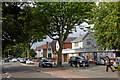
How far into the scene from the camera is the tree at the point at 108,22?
55.6 feet

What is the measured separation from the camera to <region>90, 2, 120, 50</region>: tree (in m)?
17.0

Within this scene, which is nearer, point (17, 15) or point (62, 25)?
point (17, 15)

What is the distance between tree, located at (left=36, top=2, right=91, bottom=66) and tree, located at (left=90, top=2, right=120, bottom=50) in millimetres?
8653

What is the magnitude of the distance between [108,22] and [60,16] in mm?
14268

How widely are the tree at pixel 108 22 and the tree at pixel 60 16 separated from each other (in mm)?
8653

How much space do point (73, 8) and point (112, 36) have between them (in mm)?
11741

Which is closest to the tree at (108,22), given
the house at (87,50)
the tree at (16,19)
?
the tree at (16,19)

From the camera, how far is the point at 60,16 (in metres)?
30.9

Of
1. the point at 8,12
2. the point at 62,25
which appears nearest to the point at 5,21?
the point at 8,12

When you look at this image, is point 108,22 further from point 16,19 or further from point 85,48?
point 85,48

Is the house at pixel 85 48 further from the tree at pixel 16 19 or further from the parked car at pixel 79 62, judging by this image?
the tree at pixel 16 19

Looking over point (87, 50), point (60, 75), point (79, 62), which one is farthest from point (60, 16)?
point (87, 50)

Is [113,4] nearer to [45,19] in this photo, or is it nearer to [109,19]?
[109,19]

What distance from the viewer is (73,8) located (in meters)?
28.4
